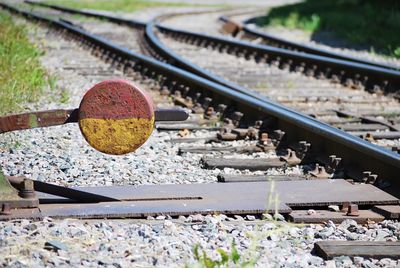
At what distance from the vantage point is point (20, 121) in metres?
4.03

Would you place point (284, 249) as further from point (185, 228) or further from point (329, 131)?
point (329, 131)

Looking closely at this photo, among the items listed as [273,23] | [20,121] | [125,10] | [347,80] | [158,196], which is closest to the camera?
[20,121]

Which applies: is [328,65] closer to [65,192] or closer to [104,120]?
[65,192]

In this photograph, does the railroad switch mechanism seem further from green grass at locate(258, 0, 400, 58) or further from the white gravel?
green grass at locate(258, 0, 400, 58)

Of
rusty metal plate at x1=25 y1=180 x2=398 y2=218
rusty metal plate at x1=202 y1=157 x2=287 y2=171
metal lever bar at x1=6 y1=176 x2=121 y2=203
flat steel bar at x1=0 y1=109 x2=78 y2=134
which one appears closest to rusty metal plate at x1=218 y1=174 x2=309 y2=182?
rusty metal plate at x1=25 y1=180 x2=398 y2=218

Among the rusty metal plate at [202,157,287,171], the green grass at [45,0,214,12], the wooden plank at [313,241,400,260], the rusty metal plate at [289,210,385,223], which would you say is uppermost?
the green grass at [45,0,214,12]

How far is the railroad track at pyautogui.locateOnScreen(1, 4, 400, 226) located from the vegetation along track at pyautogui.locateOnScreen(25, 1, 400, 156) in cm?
50

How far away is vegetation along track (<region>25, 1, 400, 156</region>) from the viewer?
696 cm

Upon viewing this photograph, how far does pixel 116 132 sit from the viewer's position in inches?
155

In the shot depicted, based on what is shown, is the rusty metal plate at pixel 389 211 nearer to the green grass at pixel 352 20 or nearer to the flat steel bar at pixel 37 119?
the flat steel bar at pixel 37 119

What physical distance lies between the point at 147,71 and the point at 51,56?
269cm

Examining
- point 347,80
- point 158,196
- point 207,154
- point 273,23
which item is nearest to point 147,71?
point 347,80

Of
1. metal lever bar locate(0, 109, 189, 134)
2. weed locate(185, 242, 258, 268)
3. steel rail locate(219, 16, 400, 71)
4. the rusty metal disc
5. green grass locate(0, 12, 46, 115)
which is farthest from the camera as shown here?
steel rail locate(219, 16, 400, 71)

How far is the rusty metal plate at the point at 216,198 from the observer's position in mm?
4059
